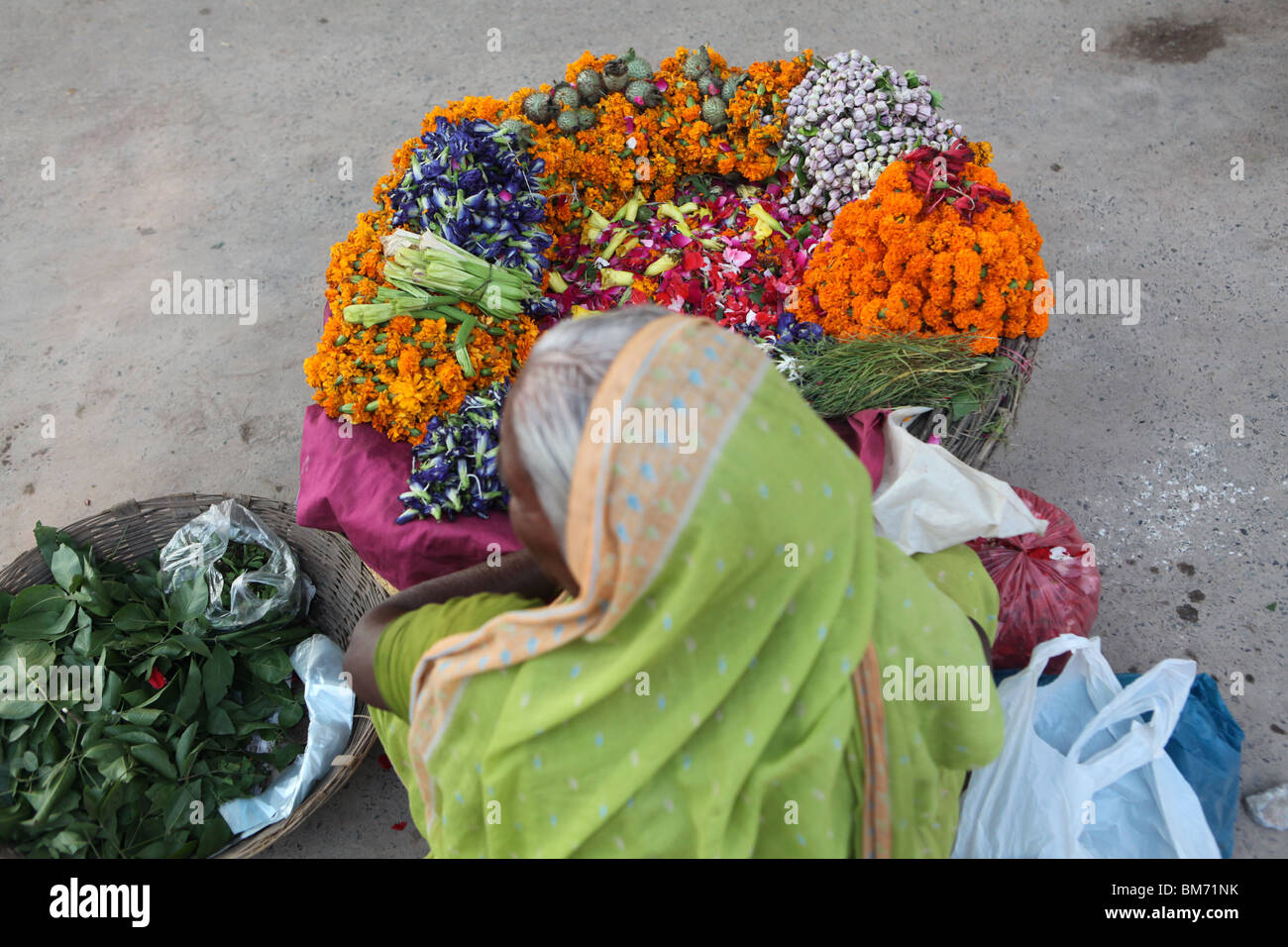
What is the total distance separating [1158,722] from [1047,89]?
3.35 meters

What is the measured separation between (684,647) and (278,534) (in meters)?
1.96

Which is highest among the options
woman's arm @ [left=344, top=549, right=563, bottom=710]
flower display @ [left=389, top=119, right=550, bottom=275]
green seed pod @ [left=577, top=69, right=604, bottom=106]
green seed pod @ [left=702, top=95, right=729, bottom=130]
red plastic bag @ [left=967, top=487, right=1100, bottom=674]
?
green seed pod @ [left=577, top=69, right=604, bottom=106]

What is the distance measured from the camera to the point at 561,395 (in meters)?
1.13

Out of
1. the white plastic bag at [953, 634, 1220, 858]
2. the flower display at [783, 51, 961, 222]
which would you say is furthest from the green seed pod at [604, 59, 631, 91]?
the white plastic bag at [953, 634, 1220, 858]

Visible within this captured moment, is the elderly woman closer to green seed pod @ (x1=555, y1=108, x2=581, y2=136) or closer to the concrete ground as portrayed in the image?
the concrete ground

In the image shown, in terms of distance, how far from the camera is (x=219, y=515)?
2.60 m

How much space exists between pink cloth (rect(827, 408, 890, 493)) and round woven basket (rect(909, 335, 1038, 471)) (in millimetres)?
127

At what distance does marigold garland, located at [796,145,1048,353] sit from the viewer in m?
2.37

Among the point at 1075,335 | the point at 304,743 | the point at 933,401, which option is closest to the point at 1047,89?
the point at 1075,335

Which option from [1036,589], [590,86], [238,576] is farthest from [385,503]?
[1036,589]

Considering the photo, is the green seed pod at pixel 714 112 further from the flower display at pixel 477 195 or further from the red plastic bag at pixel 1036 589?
the red plastic bag at pixel 1036 589

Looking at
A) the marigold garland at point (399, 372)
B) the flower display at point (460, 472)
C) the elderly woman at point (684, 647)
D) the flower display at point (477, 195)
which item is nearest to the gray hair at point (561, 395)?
the elderly woman at point (684, 647)

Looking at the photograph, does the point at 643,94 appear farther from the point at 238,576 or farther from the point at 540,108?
the point at 238,576

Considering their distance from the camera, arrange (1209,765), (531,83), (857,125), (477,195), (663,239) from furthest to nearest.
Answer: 1. (531,83)
2. (663,239)
3. (857,125)
4. (477,195)
5. (1209,765)
